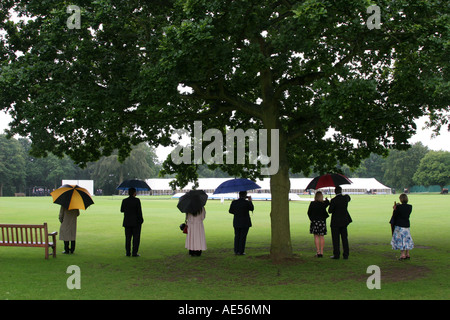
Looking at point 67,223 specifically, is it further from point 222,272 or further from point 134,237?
point 222,272

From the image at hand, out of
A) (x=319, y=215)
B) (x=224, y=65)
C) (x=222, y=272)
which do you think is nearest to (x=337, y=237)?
(x=319, y=215)

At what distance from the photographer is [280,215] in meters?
14.2

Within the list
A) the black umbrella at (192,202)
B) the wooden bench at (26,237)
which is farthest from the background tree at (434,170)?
the wooden bench at (26,237)

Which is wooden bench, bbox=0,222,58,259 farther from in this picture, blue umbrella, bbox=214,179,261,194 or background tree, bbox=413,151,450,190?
background tree, bbox=413,151,450,190

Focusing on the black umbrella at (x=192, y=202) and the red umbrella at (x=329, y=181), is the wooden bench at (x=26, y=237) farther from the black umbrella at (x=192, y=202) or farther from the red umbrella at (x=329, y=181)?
the red umbrella at (x=329, y=181)

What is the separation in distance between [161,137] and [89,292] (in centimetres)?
981

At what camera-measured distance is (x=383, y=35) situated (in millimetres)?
11398

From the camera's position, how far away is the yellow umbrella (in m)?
14.4

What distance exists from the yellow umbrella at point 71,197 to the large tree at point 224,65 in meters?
1.60

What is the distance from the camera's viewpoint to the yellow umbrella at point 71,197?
568 inches

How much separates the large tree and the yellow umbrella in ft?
5.25

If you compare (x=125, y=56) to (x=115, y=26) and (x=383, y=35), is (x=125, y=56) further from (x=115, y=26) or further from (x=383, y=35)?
(x=383, y=35)

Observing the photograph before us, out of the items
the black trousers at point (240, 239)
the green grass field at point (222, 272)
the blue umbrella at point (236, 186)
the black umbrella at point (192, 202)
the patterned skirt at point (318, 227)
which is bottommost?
the green grass field at point (222, 272)

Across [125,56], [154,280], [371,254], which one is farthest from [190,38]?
[371,254]
